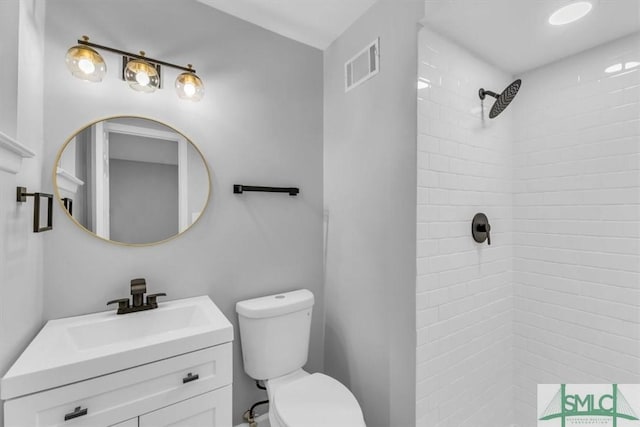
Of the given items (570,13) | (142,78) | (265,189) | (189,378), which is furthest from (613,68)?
(189,378)

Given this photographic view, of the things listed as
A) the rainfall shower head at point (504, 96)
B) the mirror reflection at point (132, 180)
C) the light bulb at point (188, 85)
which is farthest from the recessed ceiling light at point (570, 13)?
the mirror reflection at point (132, 180)

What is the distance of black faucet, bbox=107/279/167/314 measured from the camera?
134 cm

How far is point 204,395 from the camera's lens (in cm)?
117

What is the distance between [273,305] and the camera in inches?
63.3

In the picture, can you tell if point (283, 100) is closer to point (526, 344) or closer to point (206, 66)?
point (206, 66)

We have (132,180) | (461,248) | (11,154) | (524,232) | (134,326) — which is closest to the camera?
(11,154)

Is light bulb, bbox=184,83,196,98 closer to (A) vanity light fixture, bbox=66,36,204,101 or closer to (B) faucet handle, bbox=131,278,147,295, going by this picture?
(A) vanity light fixture, bbox=66,36,204,101

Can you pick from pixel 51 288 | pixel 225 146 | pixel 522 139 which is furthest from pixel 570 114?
pixel 51 288

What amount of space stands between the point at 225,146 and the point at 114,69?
0.61m

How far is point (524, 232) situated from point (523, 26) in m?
1.16

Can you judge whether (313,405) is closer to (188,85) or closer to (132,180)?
(132,180)

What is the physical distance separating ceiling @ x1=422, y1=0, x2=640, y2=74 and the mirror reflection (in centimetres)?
142

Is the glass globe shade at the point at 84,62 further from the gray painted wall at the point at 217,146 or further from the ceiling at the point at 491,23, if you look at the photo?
the ceiling at the point at 491,23

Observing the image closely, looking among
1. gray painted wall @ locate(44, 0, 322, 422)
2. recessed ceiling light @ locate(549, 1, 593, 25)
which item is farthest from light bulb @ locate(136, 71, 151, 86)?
recessed ceiling light @ locate(549, 1, 593, 25)
